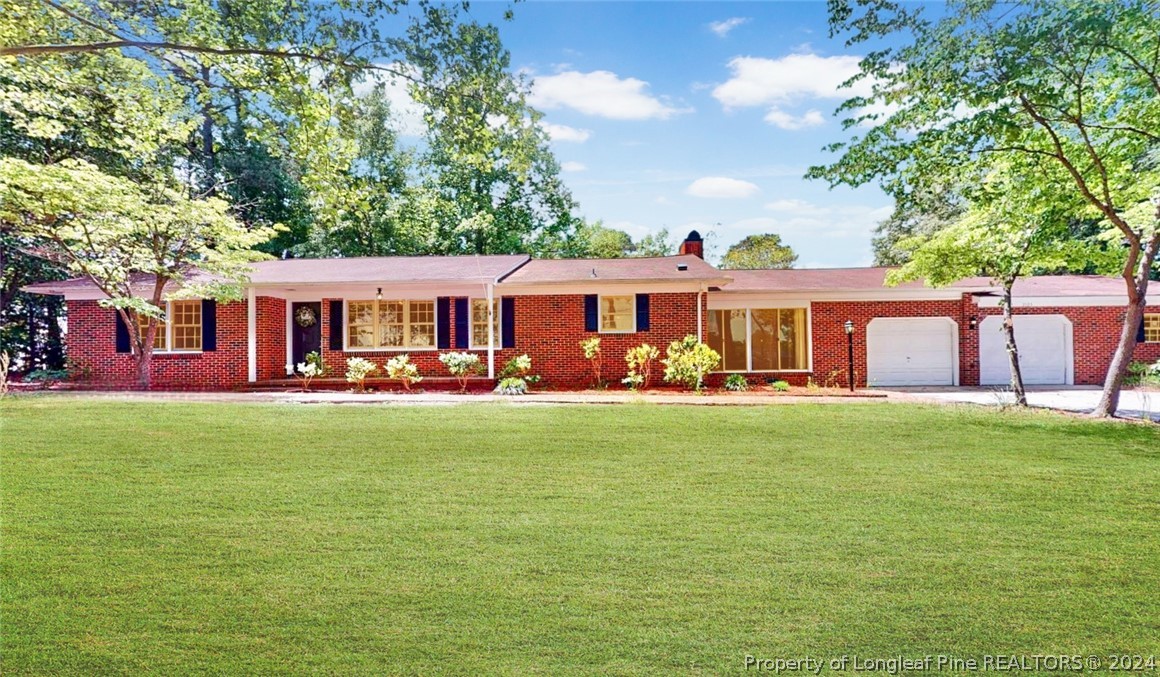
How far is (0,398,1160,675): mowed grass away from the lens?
3.70m

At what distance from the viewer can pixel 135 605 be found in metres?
4.08

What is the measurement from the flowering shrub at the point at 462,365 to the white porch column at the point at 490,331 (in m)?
0.34

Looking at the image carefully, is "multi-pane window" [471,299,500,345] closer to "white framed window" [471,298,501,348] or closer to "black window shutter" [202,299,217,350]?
"white framed window" [471,298,501,348]

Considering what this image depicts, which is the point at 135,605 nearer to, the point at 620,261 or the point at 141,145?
the point at 141,145

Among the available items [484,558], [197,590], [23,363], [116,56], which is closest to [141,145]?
[116,56]

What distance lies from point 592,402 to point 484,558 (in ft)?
25.0

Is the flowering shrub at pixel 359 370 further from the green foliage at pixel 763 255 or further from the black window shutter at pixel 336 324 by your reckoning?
the green foliage at pixel 763 255

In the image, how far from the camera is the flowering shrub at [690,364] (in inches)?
579

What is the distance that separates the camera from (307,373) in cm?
1551

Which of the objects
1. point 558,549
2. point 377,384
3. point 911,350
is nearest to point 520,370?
point 377,384

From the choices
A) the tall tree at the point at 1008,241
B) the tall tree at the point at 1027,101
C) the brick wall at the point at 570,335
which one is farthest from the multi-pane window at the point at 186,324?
the tall tree at the point at 1008,241

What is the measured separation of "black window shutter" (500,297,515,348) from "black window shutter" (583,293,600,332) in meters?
1.79

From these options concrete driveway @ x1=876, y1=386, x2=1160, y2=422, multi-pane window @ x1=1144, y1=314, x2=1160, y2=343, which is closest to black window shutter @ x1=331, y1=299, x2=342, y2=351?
concrete driveway @ x1=876, y1=386, x2=1160, y2=422

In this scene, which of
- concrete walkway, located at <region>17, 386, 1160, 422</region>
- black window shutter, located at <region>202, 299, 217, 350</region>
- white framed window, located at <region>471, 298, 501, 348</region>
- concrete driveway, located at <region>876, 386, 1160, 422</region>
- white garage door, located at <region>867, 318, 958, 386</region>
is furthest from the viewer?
white garage door, located at <region>867, 318, 958, 386</region>
